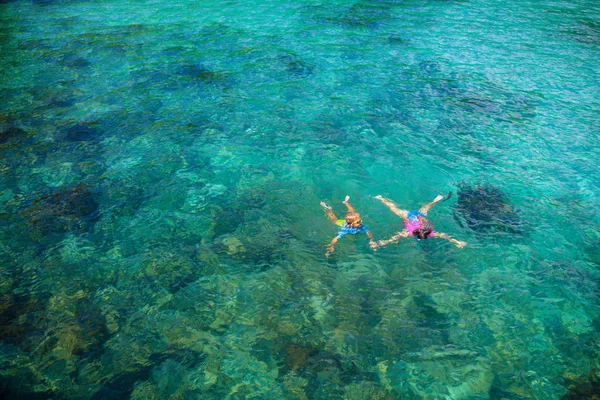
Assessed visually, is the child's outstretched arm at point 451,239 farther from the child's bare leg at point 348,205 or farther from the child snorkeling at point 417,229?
the child's bare leg at point 348,205

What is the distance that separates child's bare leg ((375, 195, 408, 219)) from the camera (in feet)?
39.6

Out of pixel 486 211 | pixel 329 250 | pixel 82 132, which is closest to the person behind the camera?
pixel 329 250

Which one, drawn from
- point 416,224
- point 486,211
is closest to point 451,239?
point 416,224

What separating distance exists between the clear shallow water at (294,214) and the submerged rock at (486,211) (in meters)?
0.32

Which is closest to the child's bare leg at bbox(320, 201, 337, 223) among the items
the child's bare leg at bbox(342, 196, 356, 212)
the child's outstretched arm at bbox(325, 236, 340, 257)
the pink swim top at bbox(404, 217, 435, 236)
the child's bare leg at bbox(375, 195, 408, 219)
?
the child's bare leg at bbox(342, 196, 356, 212)

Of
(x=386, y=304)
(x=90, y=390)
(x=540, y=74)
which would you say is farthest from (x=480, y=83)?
(x=90, y=390)

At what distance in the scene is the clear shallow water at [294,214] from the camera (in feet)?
27.9

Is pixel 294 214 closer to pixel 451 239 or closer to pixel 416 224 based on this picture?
pixel 416 224

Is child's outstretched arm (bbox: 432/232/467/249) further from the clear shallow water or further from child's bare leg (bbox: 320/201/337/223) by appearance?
child's bare leg (bbox: 320/201/337/223)

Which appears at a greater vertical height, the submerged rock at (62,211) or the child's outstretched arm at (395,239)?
the submerged rock at (62,211)

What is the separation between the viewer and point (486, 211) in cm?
1207

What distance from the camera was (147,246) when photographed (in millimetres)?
11273

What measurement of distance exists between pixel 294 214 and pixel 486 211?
589 centimetres

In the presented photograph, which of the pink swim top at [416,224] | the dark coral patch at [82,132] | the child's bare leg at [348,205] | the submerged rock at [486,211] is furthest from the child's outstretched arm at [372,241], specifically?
the dark coral patch at [82,132]
